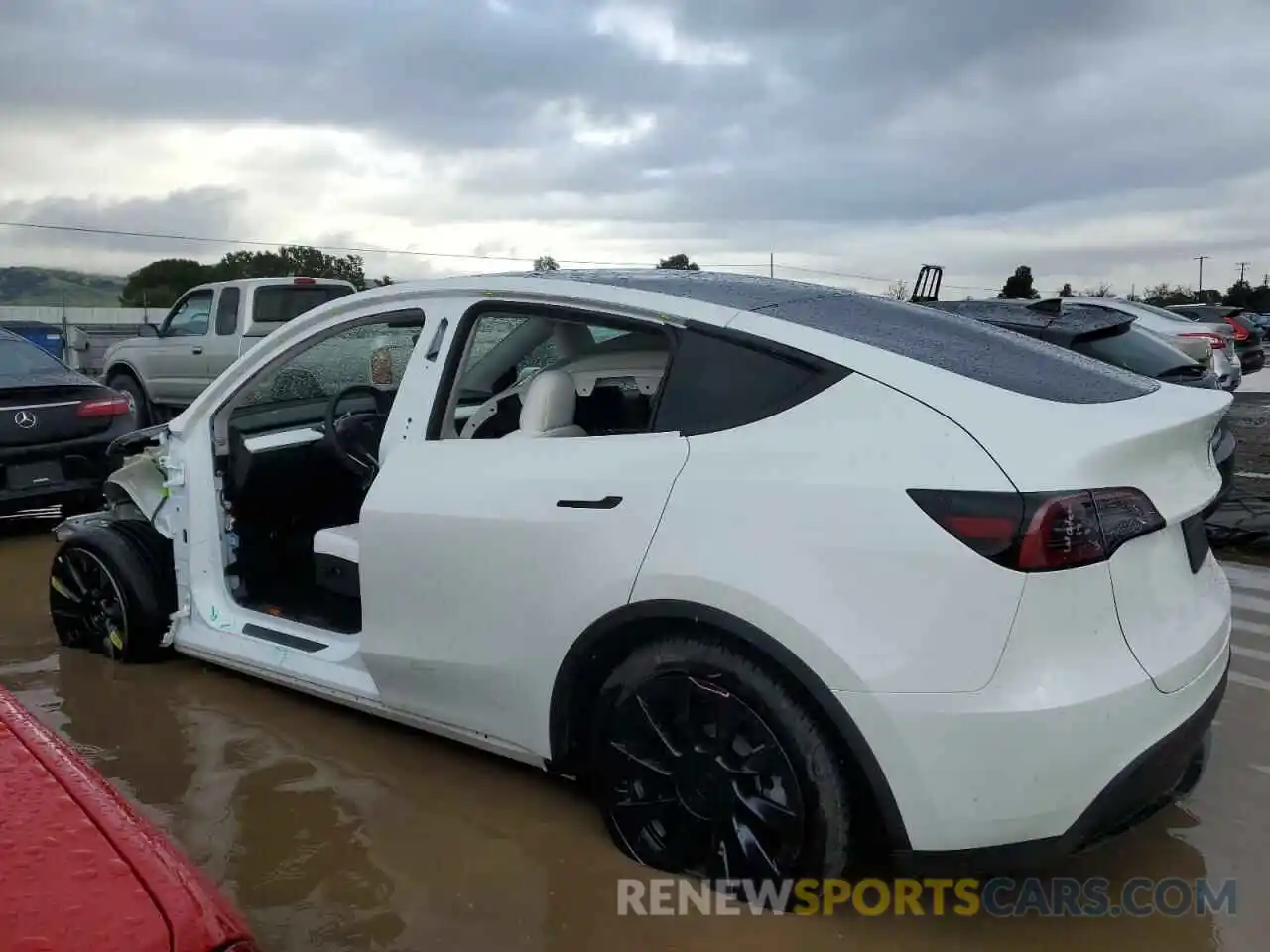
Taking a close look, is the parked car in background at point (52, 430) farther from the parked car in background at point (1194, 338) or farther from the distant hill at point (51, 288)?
the distant hill at point (51, 288)

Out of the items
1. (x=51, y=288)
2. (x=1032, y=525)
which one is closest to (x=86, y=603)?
(x=1032, y=525)

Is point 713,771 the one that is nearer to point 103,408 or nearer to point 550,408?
point 550,408

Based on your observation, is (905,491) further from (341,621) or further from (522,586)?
(341,621)

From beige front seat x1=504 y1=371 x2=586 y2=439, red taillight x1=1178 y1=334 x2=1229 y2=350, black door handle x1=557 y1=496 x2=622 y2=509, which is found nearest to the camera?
black door handle x1=557 y1=496 x2=622 y2=509

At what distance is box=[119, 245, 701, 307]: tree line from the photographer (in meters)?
22.5

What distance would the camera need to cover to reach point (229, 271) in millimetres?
24641

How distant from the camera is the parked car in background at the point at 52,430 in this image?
6.85 meters

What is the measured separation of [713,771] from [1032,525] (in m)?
0.94

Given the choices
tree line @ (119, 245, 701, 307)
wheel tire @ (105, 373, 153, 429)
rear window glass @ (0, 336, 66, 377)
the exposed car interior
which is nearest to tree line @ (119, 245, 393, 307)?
tree line @ (119, 245, 701, 307)

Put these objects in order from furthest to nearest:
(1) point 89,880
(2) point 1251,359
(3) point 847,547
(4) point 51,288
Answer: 1. (4) point 51,288
2. (2) point 1251,359
3. (3) point 847,547
4. (1) point 89,880

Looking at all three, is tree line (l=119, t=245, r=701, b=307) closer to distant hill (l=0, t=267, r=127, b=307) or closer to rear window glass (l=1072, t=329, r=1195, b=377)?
distant hill (l=0, t=267, r=127, b=307)
